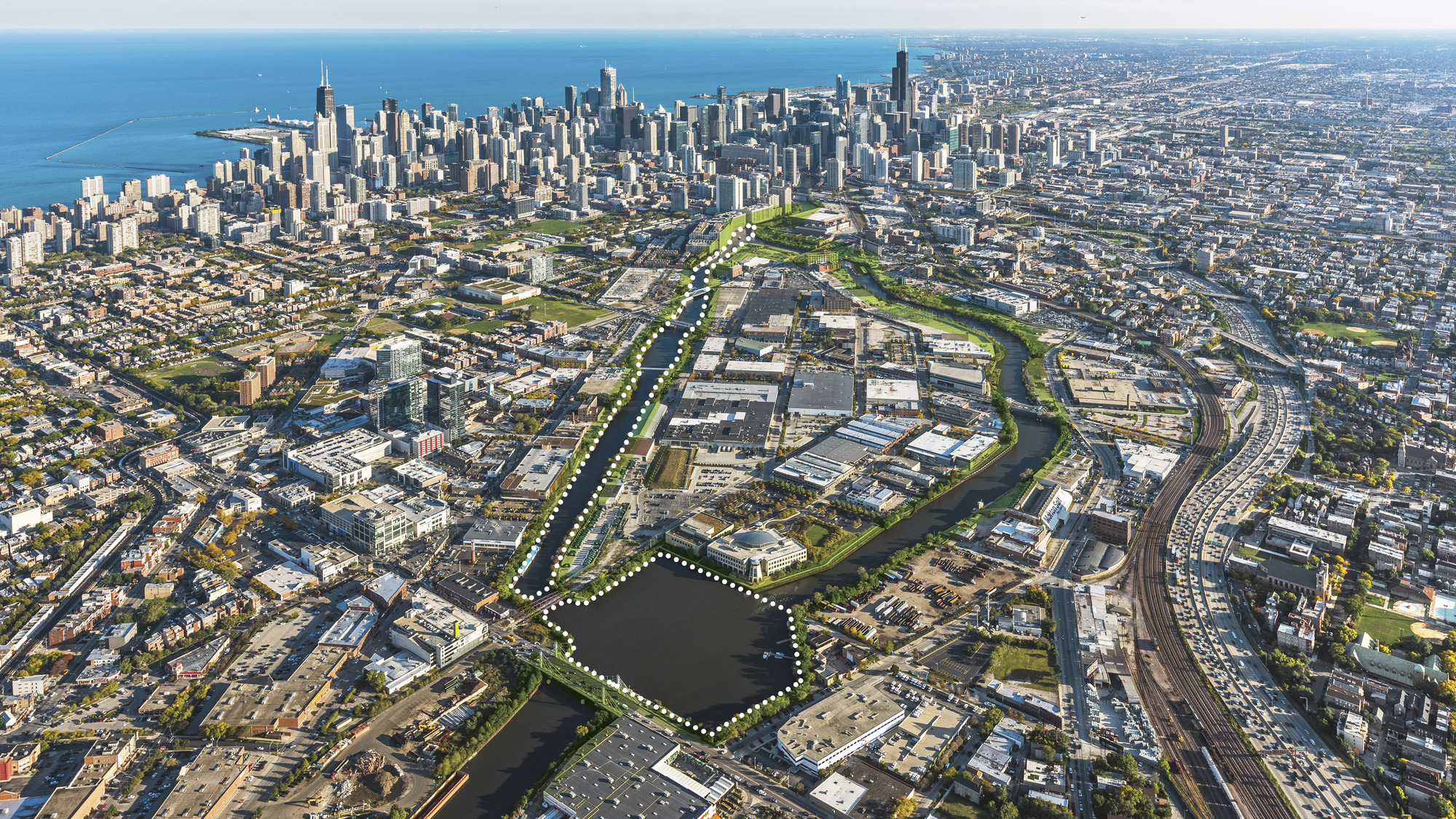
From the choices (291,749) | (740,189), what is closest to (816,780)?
(291,749)

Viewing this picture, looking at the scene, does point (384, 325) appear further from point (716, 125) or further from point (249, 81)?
point (249, 81)

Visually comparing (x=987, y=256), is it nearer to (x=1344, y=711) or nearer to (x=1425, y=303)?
(x=1425, y=303)

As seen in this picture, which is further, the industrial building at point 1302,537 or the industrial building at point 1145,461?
the industrial building at point 1145,461

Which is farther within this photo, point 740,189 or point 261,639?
point 740,189

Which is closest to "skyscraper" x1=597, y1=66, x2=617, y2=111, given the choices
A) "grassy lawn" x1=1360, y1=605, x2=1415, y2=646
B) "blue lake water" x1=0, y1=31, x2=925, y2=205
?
"blue lake water" x1=0, y1=31, x2=925, y2=205

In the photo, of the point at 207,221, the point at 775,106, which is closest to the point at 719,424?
the point at 207,221

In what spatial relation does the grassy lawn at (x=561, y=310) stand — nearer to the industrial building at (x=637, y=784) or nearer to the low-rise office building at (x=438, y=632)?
the low-rise office building at (x=438, y=632)

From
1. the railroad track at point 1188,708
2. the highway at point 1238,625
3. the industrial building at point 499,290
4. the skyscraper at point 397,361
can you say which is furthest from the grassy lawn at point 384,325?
the highway at point 1238,625
